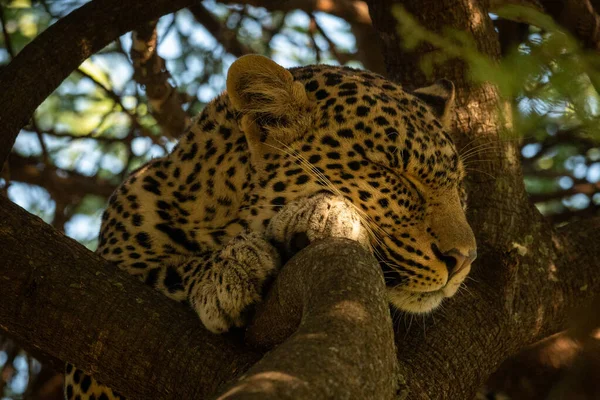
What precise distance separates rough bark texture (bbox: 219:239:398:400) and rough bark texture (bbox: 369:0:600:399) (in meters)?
0.85

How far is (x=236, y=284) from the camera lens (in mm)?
4012

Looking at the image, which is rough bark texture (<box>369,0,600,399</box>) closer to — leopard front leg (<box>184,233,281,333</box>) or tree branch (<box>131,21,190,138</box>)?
leopard front leg (<box>184,233,281,333</box>)

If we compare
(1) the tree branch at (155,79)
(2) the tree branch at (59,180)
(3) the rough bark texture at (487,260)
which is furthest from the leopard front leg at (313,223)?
(2) the tree branch at (59,180)

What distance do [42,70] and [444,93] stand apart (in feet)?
7.70

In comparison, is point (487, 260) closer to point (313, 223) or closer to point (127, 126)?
point (313, 223)

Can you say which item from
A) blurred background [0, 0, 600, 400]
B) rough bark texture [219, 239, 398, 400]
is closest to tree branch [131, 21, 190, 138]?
blurred background [0, 0, 600, 400]

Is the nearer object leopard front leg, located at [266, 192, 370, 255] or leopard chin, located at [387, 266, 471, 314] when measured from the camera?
leopard front leg, located at [266, 192, 370, 255]

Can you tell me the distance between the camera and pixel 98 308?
3.91 m

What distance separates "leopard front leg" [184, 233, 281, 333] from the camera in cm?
396

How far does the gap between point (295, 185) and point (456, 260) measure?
35.6 inches

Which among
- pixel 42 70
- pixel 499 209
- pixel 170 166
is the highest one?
pixel 42 70

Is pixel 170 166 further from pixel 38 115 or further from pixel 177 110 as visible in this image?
pixel 38 115

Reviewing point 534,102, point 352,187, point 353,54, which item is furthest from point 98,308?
point 353,54

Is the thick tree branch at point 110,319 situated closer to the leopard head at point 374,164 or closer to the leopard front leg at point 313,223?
the leopard front leg at point 313,223
